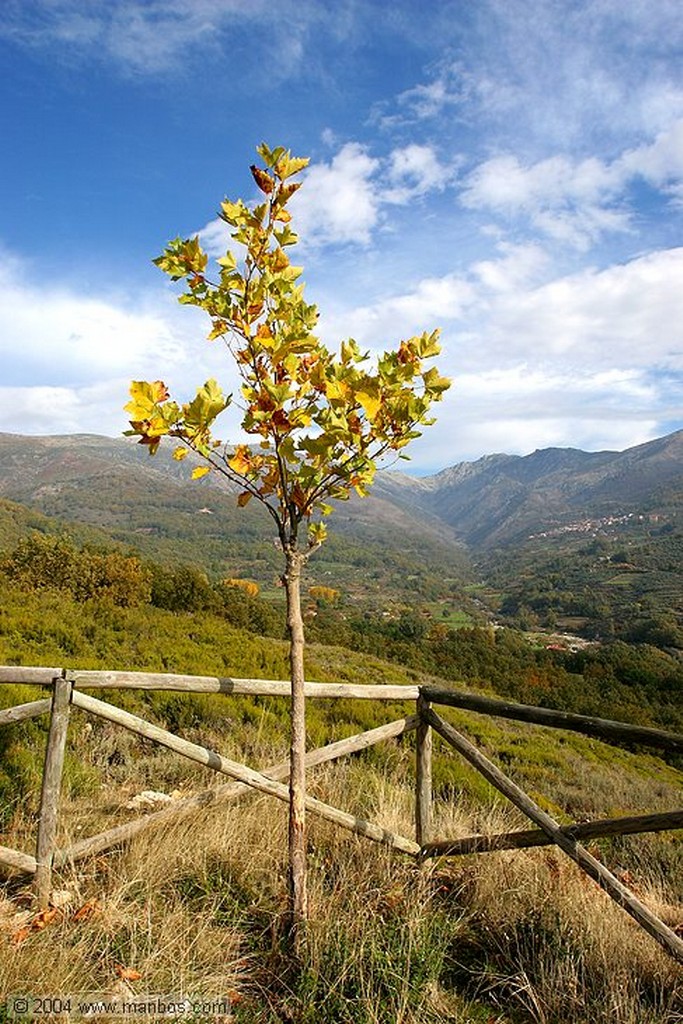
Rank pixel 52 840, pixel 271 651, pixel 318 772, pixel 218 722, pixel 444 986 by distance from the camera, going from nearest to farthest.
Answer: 1. pixel 444 986
2. pixel 52 840
3. pixel 318 772
4. pixel 218 722
5. pixel 271 651

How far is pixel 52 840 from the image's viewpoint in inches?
115

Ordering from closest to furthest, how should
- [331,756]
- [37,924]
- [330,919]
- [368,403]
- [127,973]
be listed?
[368,403] < [127,973] < [37,924] < [330,919] < [331,756]

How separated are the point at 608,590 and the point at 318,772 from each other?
131m

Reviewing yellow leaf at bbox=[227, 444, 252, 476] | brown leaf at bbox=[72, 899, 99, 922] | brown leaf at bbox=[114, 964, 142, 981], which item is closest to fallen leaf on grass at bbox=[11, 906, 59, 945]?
brown leaf at bbox=[72, 899, 99, 922]

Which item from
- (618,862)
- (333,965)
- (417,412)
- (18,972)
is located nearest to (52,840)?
(18,972)

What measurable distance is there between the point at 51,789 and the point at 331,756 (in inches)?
63.9

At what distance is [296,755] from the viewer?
2.79m

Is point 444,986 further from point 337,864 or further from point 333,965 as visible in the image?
point 337,864

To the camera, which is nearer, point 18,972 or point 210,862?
point 18,972

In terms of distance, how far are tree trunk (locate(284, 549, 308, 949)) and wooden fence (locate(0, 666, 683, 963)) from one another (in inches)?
19.9

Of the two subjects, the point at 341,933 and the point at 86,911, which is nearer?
the point at 341,933

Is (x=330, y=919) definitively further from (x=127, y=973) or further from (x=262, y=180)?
(x=262, y=180)

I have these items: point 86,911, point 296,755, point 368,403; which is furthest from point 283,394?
point 86,911

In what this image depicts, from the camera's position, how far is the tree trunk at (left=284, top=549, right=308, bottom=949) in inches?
106
